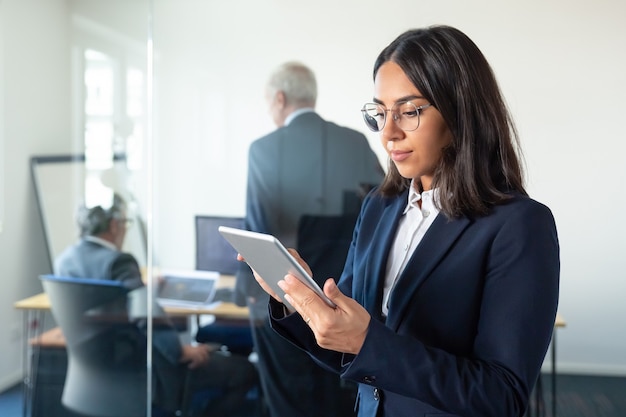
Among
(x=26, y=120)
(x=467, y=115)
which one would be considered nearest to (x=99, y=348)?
(x=26, y=120)

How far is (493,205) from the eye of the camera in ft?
4.05

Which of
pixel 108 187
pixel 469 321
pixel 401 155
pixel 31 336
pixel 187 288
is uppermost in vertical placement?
pixel 401 155

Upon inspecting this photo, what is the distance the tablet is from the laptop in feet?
5.38

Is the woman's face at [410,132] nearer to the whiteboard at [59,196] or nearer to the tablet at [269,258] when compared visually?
the tablet at [269,258]

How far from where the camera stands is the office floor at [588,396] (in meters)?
2.58

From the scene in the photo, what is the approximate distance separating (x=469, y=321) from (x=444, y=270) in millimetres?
95

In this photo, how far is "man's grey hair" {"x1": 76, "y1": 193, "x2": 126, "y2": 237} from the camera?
309 cm

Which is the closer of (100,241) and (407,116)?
(407,116)

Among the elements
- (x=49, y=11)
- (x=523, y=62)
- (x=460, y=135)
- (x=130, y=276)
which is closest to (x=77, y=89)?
(x=49, y=11)

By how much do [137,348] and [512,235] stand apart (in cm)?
224

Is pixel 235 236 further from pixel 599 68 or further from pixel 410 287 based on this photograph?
pixel 599 68

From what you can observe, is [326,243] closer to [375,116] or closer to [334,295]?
[375,116]

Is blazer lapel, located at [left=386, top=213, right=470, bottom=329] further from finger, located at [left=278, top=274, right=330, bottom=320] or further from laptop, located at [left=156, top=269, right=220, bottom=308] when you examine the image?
laptop, located at [left=156, top=269, right=220, bottom=308]

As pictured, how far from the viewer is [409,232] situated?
1427mm
